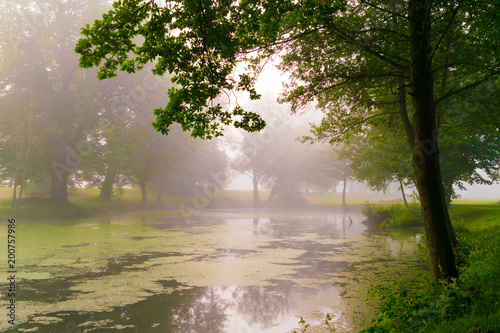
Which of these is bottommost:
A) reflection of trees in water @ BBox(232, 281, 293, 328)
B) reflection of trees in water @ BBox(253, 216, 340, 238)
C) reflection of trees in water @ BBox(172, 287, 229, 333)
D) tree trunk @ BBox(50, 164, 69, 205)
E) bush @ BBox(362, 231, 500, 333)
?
reflection of trees in water @ BBox(253, 216, 340, 238)

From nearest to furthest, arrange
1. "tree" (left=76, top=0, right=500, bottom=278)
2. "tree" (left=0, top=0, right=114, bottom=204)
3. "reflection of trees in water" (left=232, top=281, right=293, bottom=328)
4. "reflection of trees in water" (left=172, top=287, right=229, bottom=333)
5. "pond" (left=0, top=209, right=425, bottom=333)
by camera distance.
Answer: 1. "tree" (left=76, top=0, right=500, bottom=278)
2. "reflection of trees in water" (left=172, top=287, right=229, bottom=333)
3. "pond" (left=0, top=209, right=425, bottom=333)
4. "reflection of trees in water" (left=232, top=281, right=293, bottom=328)
5. "tree" (left=0, top=0, right=114, bottom=204)

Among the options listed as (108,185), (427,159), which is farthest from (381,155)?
(108,185)

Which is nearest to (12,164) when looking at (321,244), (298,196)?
(321,244)

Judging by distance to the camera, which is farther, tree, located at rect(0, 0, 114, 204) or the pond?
tree, located at rect(0, 0, 114, 204)

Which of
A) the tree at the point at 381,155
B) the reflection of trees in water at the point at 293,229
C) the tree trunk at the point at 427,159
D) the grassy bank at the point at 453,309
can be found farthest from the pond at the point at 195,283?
the tree at the point at 381,155

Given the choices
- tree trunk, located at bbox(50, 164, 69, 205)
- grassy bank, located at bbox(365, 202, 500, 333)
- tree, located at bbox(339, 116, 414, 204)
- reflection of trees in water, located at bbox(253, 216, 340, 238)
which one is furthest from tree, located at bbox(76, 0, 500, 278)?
tree trunk, located at bbox(50, 164, 69, 205)

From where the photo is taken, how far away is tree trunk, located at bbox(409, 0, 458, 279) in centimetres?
575

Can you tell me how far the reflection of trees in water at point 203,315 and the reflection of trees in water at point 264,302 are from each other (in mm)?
387

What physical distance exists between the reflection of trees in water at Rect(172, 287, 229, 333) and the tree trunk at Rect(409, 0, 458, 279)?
4092 millimetres

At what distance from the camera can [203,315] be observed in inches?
236

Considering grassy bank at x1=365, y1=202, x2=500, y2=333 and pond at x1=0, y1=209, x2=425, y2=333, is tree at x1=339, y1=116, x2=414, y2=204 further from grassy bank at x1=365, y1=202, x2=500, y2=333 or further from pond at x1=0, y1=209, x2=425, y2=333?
grassy bank at x1=365, y1=202, x2=500, y2=333

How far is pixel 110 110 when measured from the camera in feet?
107

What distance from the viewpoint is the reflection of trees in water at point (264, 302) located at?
19.6 ft

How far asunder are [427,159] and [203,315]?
5.05 m
